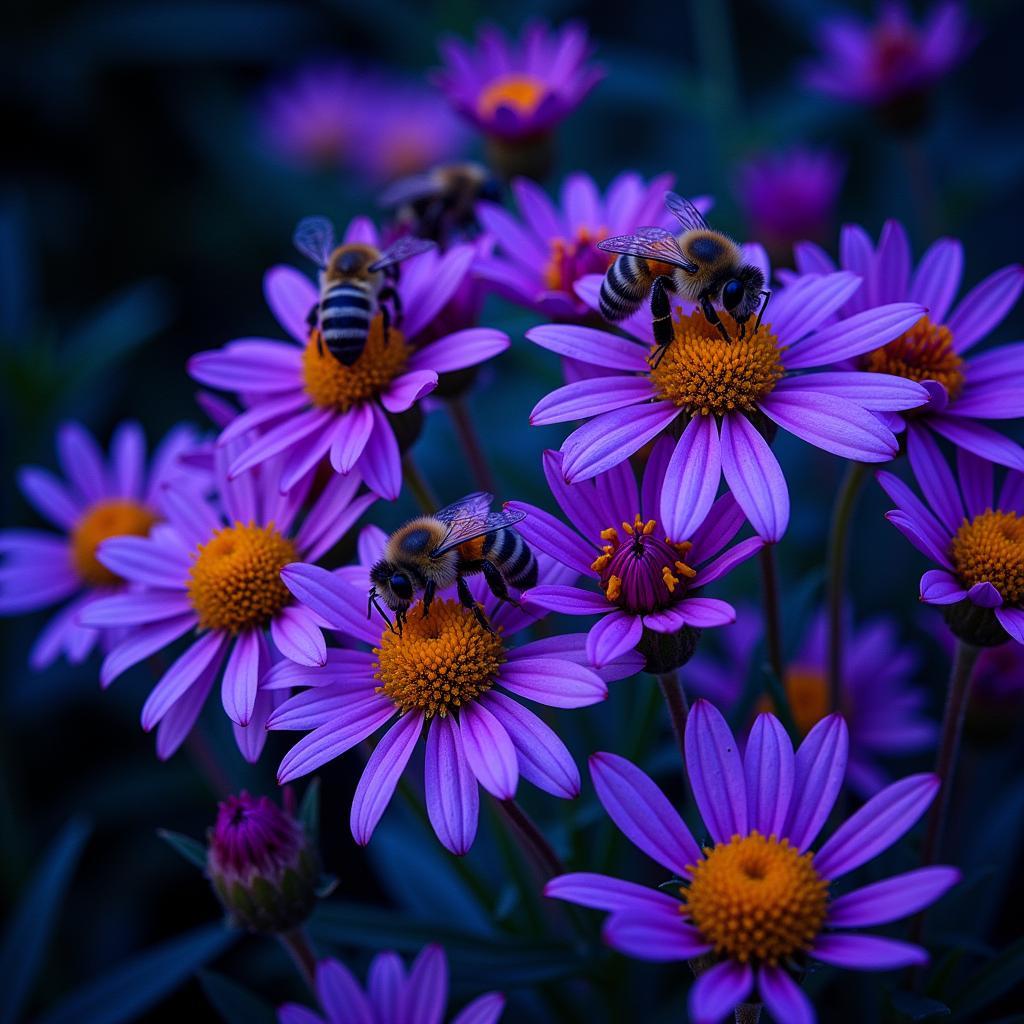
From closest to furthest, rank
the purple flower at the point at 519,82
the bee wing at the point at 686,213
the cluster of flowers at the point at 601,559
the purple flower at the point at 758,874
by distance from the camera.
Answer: the purple flower at the point at 758,874, the cluster of flowers at the point at 601,559, the bee wing at the point at 686,213, the purple flower at the point at 519,82

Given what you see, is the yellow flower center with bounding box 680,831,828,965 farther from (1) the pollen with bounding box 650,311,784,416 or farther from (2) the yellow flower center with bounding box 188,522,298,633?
(2) the yellow flower center with bounding box 188,522,298,633

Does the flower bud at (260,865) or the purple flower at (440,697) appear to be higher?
the purple flower at (440,697)

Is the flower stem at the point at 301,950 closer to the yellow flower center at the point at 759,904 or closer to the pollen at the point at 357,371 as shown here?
the yellow flower center at the point at 759,904

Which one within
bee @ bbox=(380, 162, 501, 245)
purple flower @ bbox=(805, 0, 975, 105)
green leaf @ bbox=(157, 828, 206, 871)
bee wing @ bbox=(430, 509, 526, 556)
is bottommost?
green leaf @ bbox=(157, 828, 206, 871)

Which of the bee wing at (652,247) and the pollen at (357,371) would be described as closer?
the bee wing at (652,247)

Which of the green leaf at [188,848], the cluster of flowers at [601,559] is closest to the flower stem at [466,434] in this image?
the cluster of flowers at [601,559]

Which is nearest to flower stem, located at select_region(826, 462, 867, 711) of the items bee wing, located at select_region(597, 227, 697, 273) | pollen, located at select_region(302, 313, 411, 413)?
bee wing, located at select_region(597, 227, 697, 273)
